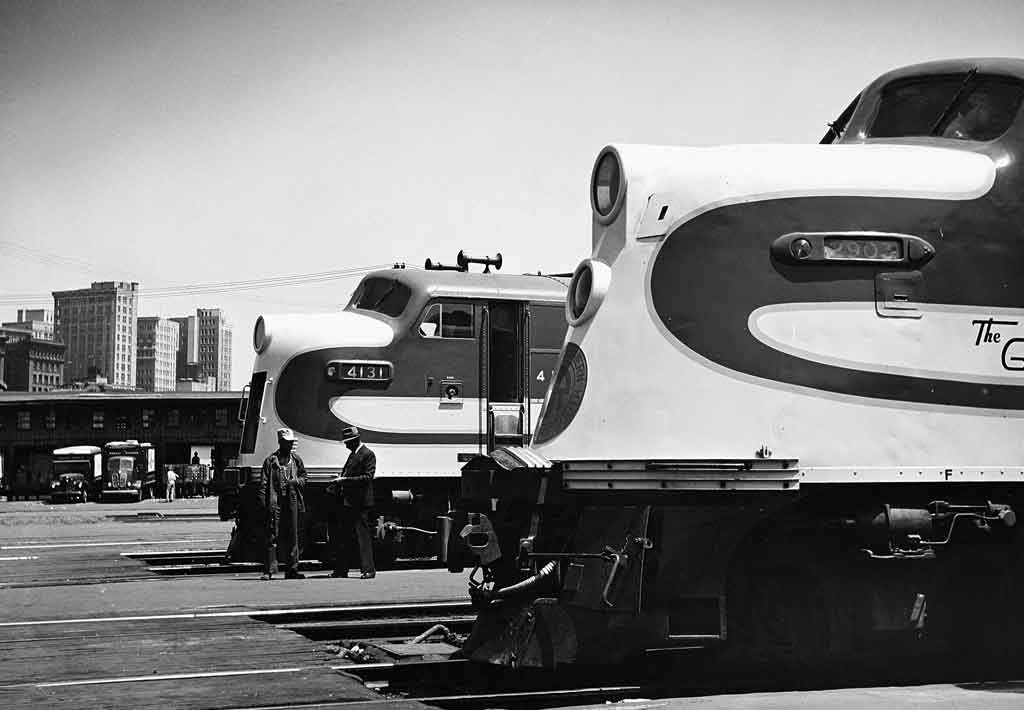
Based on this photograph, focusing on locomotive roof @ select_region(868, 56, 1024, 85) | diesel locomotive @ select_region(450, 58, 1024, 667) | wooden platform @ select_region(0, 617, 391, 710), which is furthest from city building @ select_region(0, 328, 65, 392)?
locomotive roof @ select_region(868, 56, 1024, 85)

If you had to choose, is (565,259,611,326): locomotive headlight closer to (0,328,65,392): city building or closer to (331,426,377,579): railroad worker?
(331,426,377,579): railroad worker

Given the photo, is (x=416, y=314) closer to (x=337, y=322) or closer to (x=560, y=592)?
(x=337, y=322)

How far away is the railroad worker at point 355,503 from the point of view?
1441 cm

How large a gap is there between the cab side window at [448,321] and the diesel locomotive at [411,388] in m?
0.01

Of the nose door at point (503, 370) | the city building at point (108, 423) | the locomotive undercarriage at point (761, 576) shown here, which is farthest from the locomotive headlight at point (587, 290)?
the city building at point (108, 423)

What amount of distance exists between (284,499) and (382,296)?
126 inches

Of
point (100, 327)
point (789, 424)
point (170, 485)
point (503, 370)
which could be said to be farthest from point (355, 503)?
point (100, 327)

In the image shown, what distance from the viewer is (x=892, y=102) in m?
8.04

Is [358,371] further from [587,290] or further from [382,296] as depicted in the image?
[587,290]

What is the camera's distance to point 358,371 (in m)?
15.6

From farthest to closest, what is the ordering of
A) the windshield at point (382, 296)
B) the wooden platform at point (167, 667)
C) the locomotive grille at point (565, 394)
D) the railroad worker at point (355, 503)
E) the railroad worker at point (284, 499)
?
1. the windshield at point (382, 296)
2. the railroad worker at point (284, 499)
3. the railroad worker at point (355, 503)
4. the locomotive grille at point (565, 394)
5. the wooden platform at point (167, 667)

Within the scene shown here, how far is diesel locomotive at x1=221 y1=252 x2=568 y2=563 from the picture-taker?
1556 centimetres

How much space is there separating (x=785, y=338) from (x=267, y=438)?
9968mm

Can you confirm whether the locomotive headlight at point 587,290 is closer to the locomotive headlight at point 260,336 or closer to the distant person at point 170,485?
the locomotive headlight at point 260,336
